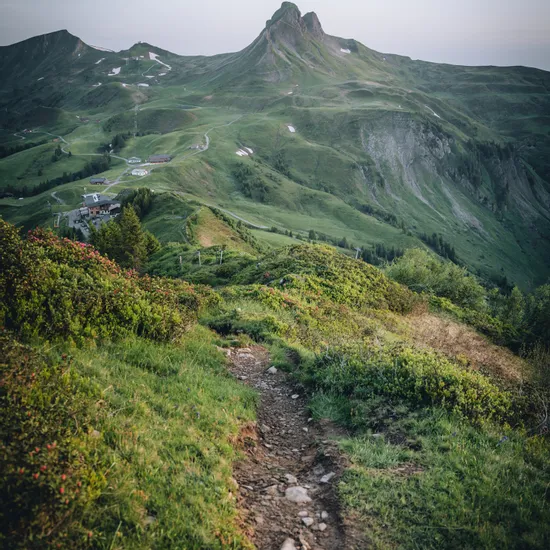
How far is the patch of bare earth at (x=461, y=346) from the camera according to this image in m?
15.8

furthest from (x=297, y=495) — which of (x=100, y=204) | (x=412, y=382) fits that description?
(x=100, y=204)

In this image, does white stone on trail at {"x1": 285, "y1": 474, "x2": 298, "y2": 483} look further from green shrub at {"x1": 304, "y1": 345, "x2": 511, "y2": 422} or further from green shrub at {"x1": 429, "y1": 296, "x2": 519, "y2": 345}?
green shrub at {"x1": 429, "y1": 296, "x2": 519, "y2": 345}

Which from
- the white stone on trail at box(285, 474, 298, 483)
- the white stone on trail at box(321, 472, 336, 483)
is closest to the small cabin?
the white stone on trail at box(285, 474, 298, 483)

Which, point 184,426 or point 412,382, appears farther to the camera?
point 412,382

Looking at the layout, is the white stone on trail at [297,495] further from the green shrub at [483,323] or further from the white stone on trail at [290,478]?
the green shrub at [483,323]

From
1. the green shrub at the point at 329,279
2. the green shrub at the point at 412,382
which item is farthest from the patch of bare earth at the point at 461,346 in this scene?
the green shrub at the point at 412,382

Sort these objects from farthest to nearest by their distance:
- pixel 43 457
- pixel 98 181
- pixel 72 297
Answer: pixel 98 181 → pixel 72 297 → pixel 43 457

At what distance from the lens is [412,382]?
9.77m

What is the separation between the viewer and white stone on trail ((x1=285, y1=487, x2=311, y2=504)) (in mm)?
6695

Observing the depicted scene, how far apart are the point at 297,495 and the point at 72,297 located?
7.20m

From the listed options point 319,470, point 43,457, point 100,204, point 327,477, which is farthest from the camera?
point 100,204

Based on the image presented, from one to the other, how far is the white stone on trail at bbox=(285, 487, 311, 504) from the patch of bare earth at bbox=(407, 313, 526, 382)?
10597mm

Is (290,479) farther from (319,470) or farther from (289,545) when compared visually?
(289,545)

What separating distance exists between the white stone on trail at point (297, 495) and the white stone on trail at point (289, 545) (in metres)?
0.90
